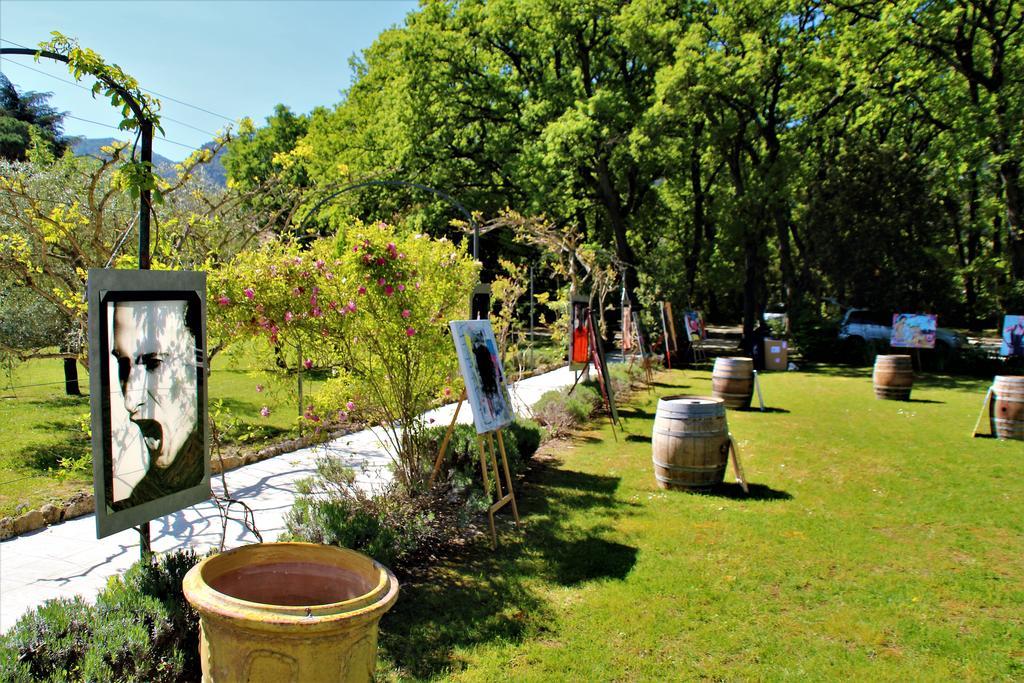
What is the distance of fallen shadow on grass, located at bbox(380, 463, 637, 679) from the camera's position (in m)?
4.20

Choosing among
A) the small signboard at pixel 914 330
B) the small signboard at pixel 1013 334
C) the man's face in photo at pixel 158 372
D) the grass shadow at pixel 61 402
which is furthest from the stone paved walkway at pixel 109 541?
the small signboard at pixel 1013 334

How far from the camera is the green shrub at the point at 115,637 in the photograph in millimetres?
2998

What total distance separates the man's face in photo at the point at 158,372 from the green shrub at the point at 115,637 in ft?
2.23

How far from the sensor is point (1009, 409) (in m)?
10.5

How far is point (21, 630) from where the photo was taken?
3105 mm

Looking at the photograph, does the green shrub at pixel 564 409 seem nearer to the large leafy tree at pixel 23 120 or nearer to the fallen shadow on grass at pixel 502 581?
the fallen shadow on grass at pixel 502 581

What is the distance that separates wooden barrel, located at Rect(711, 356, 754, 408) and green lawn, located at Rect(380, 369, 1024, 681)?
13.3ft

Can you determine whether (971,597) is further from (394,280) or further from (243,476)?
(243,476)

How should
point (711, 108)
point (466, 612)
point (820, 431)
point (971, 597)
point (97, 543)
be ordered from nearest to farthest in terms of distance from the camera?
point (466, 612) < point (971, 597) < point (97, 543) < point (820, 431) < point (711, 108)

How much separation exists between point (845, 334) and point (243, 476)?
2119 cm

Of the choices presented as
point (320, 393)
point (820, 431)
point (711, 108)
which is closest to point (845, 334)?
point (711, 108)

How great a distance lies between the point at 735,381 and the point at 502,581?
9.28m

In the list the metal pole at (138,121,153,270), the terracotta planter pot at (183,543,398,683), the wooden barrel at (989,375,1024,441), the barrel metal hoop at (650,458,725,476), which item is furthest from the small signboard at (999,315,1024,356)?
the metal pole at (138,121,153,270)

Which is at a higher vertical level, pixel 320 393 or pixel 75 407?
pixel 320 393
